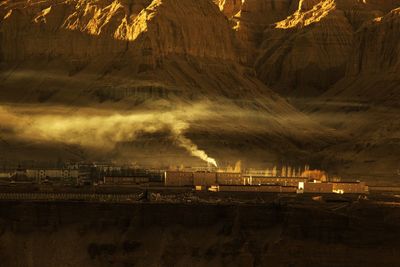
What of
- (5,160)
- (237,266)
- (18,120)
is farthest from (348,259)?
(18,120)

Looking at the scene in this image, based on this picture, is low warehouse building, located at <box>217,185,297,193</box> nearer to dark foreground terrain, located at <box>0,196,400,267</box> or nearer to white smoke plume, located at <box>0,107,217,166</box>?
dark foreground terrain, located at <box>0,196,400,267</box>

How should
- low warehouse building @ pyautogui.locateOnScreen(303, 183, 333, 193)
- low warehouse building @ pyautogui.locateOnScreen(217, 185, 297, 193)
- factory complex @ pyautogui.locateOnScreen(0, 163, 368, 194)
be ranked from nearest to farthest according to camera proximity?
low warehouse building @ pyautogui.locateOnScreen(217, 185, 297, 193)
factory complex @ pyautogui.locateOnScreen(0, 163, 368, 194)
low warehouse building @ pyautogui.locateOnScreen(303, 183, 333, 193)

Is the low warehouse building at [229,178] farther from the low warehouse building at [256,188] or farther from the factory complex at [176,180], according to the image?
the low warehouse building at [256,188]

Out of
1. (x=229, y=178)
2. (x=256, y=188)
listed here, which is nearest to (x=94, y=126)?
(x=229, y=178)

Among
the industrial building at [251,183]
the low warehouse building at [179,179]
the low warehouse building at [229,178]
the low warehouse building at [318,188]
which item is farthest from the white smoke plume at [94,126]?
the low warehouse building at [318,188]

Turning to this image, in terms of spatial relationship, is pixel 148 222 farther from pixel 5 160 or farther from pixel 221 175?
pixel 5 160

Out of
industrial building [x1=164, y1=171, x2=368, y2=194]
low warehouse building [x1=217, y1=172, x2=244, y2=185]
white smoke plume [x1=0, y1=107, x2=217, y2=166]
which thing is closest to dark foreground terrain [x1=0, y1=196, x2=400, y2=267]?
industrial building [x1=164, y1=171, x2=368, y2=194]

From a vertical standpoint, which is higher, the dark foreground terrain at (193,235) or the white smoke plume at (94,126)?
the white smoke plume at (94,126)
